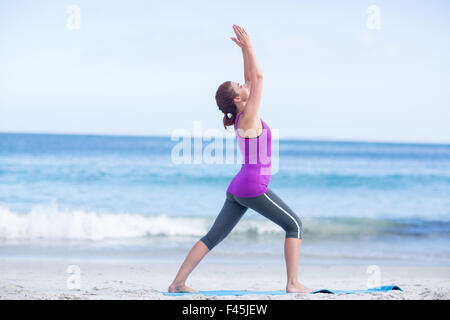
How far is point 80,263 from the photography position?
5707 millimetres

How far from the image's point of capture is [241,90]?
3447 millimetres

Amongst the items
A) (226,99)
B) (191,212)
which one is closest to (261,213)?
(226,99)

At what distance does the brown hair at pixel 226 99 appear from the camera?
3.42 m

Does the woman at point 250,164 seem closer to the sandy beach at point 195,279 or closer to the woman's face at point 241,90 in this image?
the woman's face at point 241,90

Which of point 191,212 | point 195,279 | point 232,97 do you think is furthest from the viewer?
point 191,212

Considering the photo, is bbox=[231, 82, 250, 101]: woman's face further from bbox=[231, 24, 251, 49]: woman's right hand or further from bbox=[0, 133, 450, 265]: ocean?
bbox=[0, 133, 450, 265]: ocean

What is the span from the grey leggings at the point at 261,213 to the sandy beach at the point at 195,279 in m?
0.44

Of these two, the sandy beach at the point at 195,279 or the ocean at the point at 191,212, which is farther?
the ocean at the point at 191,212

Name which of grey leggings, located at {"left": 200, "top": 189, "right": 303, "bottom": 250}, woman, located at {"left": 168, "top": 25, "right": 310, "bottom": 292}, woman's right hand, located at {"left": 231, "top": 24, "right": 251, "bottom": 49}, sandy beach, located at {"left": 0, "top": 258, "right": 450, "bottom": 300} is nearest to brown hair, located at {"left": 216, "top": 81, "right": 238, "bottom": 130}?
woman, located at {"left": 168, "top": 25, "right": 310, "bottom": 292}

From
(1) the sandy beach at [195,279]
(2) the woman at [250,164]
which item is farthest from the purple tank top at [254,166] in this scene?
(1) the sandy beach at [195,279]

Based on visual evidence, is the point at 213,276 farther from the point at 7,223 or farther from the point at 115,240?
the point at 7,223

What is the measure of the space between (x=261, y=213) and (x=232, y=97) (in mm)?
797

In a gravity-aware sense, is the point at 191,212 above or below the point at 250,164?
below

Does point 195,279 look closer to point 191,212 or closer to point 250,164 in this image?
point 250,164
